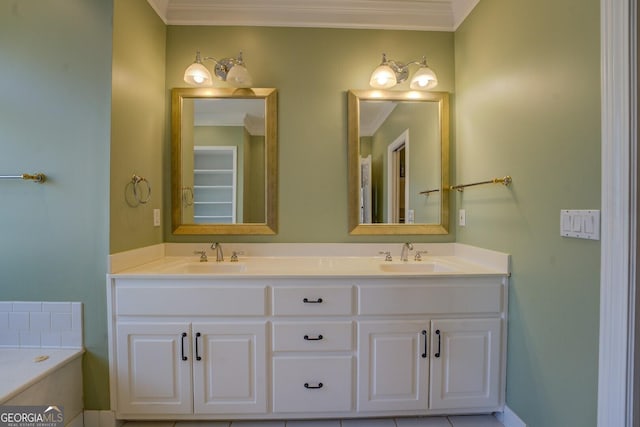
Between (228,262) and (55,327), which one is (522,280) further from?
(55,327)

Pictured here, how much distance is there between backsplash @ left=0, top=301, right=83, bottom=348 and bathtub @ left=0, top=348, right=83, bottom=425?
0.04m

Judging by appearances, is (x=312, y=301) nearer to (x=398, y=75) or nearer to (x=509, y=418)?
(x=509, y=418)

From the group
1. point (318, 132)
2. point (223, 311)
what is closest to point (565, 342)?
point (223, 311)

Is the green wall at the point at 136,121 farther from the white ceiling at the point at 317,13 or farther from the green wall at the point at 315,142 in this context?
the white ceiling at the point at 317,13

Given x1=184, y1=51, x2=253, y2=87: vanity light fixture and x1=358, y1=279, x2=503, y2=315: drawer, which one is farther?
x1=184, y1=51, x2=253, y2=87: vanity light fixture

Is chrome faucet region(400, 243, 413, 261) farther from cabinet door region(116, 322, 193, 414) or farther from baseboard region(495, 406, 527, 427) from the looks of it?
cabinet door region(116, 322, 193, 414)

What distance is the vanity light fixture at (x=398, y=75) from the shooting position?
1868 mm

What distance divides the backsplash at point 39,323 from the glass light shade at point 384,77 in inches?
85.9

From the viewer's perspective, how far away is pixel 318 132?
1998 mm

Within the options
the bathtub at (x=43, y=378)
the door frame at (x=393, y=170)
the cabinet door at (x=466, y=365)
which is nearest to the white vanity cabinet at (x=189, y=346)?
the bathtub at (x=43, y=378)

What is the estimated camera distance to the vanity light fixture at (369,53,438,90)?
73.5 inches

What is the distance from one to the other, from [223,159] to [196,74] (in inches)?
21.9

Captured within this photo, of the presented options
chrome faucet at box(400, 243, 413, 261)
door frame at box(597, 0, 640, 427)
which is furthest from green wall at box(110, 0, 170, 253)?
door frame at box(597, 0, 640, 427)
